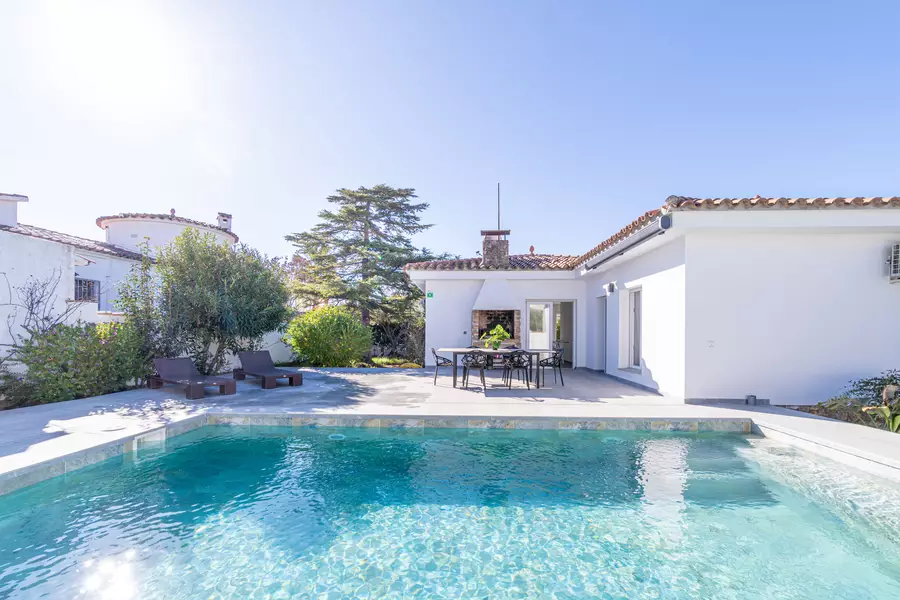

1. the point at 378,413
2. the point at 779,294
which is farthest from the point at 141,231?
the point at 779,294

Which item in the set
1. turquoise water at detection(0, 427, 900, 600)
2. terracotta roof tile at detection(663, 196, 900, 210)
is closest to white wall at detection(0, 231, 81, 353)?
turquoise water at detection(0, 427, 900, 600)

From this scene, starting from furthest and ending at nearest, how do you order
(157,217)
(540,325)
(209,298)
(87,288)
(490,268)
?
1. (157,217)
2. (540,325)
3. (87,288)
4. (490,268)
5. (209,298)

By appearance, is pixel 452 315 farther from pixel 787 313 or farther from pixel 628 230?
pixel 787 313

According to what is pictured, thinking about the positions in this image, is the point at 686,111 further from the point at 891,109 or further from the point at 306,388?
the point at 306,388

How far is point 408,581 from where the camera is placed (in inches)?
158

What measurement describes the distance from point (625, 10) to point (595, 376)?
12.2m

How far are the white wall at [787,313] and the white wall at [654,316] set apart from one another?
0.39 m

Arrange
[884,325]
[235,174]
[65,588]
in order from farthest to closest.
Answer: [235,174], [884,325], [65,588]

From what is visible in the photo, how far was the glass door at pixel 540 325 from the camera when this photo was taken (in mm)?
18344

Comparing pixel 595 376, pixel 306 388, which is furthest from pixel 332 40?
pixel 595 376

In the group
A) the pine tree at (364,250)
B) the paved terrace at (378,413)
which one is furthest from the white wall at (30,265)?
the pine tree at (364,250)

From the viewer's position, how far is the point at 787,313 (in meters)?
9.97

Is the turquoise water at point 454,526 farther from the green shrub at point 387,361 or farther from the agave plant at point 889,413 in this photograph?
the green shrub at point 387,361

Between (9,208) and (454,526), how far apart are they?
964 inches
